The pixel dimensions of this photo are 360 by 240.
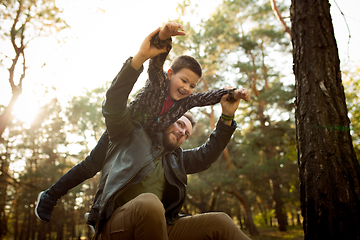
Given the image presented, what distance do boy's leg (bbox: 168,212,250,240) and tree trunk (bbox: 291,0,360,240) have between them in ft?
2.12

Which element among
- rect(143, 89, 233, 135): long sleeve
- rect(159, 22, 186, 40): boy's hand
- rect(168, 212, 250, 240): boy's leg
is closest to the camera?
rect(159, 22, 186, 40): boy's hand

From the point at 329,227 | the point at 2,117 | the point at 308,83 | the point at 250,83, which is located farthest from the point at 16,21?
the point at 250,83

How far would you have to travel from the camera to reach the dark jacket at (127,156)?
1.49m

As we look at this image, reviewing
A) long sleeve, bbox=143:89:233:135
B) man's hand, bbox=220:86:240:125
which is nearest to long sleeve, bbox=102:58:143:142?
long sleeve, bbox=143:89:233:135

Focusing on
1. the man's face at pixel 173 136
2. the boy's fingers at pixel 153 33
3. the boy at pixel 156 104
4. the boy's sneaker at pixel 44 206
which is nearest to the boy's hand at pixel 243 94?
the boy at pixel 156 104

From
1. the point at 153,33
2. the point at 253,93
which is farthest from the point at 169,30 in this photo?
the point at 253,93

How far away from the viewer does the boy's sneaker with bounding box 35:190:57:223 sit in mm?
1801

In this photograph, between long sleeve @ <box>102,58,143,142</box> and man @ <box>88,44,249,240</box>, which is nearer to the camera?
man @ <box>88,44,249,240</box>

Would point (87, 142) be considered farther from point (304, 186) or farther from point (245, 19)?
point (304, 186)

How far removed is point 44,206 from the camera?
185cm

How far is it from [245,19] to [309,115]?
16.0 meters

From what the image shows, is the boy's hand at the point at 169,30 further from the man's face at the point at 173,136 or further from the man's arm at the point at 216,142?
the man's face at the point at 173,136

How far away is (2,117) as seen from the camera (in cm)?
871

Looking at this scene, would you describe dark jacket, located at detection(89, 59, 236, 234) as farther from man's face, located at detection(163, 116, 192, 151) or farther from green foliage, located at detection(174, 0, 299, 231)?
green foliage, located at detection(174, 0, 299, 231)
